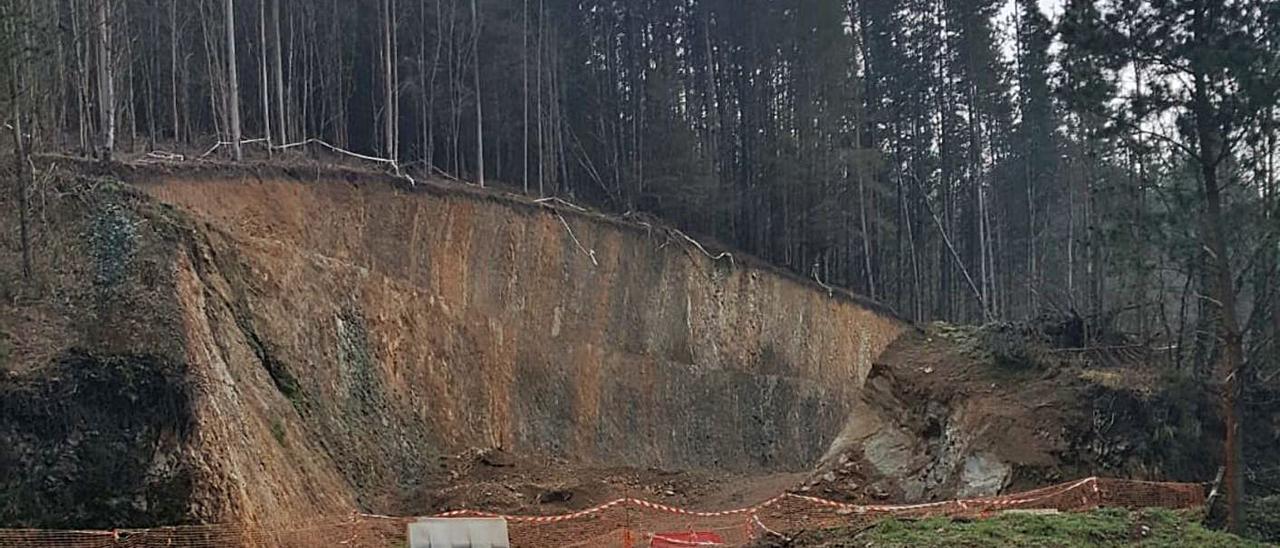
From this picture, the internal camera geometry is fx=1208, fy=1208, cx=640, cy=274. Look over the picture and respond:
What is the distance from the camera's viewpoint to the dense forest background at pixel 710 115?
116ft

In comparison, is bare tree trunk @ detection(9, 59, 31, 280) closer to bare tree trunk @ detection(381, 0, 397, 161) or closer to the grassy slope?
the grassy slope

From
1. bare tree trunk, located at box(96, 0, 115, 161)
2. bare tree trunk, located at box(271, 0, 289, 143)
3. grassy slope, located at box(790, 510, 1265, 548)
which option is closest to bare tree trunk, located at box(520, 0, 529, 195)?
bare tree trunk, located at box(271, 0, 289, 143)

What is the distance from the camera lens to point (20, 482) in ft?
50.4

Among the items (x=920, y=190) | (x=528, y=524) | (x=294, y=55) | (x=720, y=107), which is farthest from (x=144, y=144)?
(x=920, y=190)

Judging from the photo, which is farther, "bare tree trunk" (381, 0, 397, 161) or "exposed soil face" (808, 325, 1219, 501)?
"bare tree trunk" (381, 0, 397, 161)

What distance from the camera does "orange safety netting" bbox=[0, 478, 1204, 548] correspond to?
15.4 metres

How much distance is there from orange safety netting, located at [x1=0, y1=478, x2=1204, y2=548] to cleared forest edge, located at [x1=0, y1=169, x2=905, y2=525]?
0.54 metres

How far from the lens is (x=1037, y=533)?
14719 mm

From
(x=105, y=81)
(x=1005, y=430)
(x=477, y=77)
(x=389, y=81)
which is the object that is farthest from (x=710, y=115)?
(x=1005, y=430)

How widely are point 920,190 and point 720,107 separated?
29.3 feet

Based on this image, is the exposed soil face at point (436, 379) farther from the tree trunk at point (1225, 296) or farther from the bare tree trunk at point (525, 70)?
the bare tree trunk at point (525, 70)

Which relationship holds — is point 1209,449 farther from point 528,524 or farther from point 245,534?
point 245,534

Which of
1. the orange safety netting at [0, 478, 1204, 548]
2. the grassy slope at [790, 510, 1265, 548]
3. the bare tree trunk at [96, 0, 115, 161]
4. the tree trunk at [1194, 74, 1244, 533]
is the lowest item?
the orange safety netting at [0, 478, 1204, 548]

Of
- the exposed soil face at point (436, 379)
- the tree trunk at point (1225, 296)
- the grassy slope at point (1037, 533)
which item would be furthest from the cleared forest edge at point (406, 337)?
the tree trunk at point (1225, 296)
